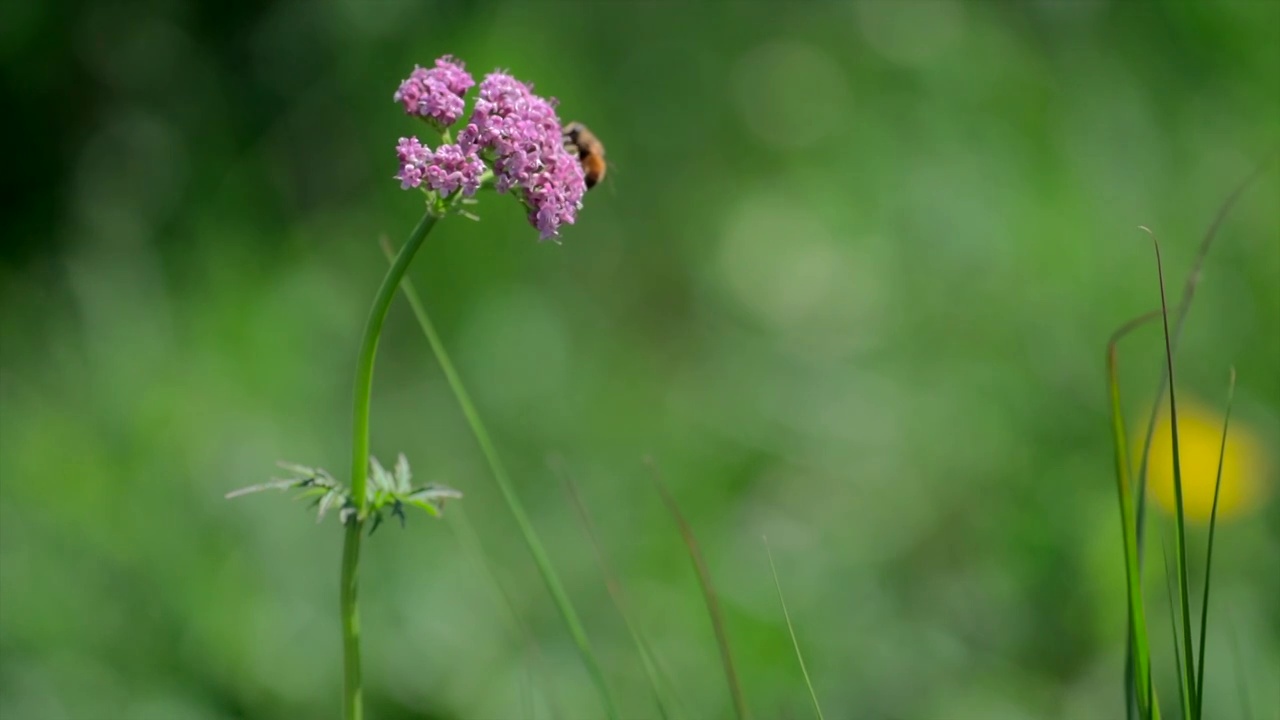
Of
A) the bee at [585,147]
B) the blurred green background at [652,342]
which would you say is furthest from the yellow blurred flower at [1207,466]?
the bee at [585,147]

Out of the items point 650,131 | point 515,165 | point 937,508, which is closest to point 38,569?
point 515,165

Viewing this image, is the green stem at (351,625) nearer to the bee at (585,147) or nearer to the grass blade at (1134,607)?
the bee at (585,147)

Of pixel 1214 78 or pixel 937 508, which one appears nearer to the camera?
pixel 937 508

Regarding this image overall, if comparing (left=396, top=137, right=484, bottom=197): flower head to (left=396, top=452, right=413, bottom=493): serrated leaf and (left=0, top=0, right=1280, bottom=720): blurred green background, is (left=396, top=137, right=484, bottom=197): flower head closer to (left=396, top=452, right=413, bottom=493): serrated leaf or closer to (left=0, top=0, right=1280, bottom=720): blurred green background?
(left=396, top=452, right=413, bottom=493): serrated leaf

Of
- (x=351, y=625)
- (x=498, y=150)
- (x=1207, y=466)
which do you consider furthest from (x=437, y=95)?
(x=1207, y=466)

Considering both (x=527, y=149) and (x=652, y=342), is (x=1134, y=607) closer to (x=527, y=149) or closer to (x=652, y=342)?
(x=527, y=149)

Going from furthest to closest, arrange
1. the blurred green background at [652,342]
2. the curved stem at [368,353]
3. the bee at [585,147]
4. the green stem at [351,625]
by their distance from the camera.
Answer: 1. the blurred green background at [652,342]
2. the bee at [585,147]
3. the green stem at [351,625]
4. the curved stem at [368,353]

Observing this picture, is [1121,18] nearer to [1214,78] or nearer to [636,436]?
[1214,78]
